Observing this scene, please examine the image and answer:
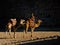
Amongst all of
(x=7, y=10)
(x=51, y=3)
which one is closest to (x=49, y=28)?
(x=51, y=3)

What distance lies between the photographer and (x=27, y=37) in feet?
56.4

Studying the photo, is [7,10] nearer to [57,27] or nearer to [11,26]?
[57,27]

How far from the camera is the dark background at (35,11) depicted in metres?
21.8

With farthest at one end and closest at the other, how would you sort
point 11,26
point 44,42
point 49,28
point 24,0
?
point 24,0 < point 49,28 < point 11,26 < point 44,42

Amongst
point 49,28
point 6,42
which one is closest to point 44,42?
point 6,42

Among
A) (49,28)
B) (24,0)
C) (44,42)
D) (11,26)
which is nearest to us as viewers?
(44,42)

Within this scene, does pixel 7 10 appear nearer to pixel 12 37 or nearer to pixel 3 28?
pixel 3 28

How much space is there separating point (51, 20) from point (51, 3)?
4.21ft

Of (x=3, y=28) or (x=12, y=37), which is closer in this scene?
(x=12, y=37)

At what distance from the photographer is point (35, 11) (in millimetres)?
22203

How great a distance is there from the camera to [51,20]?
2183 cm

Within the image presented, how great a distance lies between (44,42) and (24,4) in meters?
8.03

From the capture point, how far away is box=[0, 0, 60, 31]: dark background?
858 inches

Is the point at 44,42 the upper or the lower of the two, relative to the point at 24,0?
lower
